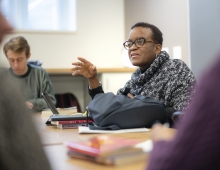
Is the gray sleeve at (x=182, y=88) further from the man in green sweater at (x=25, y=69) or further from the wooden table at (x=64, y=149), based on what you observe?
the man in green sweater at (x=25, y=69)

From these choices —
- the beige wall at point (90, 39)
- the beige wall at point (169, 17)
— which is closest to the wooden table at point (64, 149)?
the beige wall at point (169, 17)

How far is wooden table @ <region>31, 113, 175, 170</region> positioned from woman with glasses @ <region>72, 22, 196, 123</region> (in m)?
0.56

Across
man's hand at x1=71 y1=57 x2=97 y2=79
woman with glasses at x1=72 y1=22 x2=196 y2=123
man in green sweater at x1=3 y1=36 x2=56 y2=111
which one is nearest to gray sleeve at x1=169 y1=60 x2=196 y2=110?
woman with glasses at x1=72 y1=22 x2=196 y2=123

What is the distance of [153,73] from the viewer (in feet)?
6.65

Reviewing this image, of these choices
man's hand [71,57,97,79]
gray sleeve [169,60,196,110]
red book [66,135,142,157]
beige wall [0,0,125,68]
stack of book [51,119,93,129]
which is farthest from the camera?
beige wall [0,0,125,68]

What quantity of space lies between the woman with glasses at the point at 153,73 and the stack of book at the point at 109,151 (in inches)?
36.0

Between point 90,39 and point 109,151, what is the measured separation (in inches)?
143

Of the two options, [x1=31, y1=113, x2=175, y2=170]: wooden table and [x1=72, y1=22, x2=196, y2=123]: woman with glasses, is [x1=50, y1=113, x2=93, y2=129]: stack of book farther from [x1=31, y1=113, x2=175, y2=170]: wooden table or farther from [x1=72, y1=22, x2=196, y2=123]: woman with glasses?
[x1=72, y1=22, x2=196, y2=123]: woman with glasses

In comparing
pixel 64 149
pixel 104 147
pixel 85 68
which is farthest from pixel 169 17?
pixel 104 147

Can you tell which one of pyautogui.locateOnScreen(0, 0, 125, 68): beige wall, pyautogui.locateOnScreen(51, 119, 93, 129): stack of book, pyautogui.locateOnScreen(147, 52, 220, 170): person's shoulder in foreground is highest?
pyautogui.locateOnScreen(0, 0, 125, 68): beige wall

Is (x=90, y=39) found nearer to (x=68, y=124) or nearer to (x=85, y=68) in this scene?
(x=85, y=68)

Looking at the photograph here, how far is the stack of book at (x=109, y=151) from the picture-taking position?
2.53 ft

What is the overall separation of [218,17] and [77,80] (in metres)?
2.35

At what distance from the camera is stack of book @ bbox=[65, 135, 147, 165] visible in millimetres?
772
